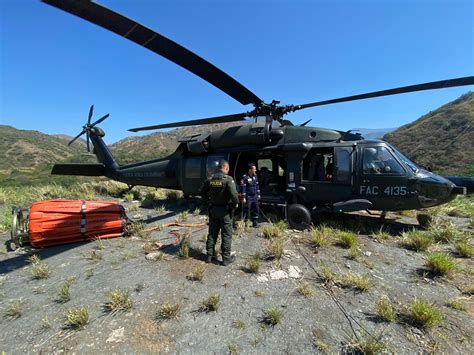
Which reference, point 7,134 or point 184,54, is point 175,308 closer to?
point 184,54

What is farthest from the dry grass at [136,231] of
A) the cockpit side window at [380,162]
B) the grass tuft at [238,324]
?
the cockpit side window at [380,162]

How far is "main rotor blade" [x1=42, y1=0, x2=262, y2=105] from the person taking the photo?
4.11 m

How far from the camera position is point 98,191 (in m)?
13.6

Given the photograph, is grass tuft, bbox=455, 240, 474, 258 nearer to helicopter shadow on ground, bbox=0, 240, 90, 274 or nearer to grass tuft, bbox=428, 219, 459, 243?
grass tuft, bbox=428, 219, 459, 243

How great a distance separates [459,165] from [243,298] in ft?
115

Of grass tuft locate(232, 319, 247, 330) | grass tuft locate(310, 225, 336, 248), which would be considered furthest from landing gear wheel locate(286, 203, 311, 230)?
grass tuft locate(232, 319, 247, 330)

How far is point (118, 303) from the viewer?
3633 millimetres

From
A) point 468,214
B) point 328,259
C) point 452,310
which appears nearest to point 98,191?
point 328,259

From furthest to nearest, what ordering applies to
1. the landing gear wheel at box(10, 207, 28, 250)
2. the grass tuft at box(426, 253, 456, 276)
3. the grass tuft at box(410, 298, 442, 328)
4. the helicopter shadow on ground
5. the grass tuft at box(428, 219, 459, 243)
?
the grass tuft at box(428, 219, 459, 243)
the landing gear wheel at box(10, 207, 28, 250)
the helicopter shadow on ground
the grass tuft at box(426, 253, 456, 276)
the grass tuft at box(410, 298, 442, 328)

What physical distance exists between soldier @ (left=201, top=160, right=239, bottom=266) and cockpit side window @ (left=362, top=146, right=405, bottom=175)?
3967 mm

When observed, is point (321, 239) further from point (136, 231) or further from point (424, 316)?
point (136, 231)

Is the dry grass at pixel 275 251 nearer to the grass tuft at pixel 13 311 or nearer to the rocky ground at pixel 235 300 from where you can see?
the rocky ground at pixel 235 300

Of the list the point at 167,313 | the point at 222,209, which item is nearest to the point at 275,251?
the point at 222,209

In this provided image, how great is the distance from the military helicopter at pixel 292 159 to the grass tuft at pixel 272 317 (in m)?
3.76
